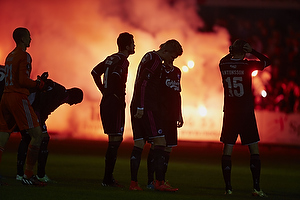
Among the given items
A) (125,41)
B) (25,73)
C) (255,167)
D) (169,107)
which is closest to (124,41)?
(125,41)

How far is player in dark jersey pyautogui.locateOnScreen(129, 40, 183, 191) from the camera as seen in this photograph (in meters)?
8.23

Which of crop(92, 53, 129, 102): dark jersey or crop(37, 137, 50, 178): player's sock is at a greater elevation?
crop(92, 53, 129, 102): dark jersey

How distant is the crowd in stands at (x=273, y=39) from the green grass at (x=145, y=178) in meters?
3.46

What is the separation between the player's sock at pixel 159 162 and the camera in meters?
8.36

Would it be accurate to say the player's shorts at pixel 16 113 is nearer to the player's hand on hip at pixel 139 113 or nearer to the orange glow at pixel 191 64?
the player's hand on hip at pixel 139 113

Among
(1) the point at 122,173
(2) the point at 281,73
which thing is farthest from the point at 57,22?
(1) the point at 122,173

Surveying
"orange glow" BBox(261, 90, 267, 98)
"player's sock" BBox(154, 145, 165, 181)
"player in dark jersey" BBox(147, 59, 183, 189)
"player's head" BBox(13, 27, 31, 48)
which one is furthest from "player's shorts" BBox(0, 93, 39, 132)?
"orange glow" BBox(261, 90, 267, 98)

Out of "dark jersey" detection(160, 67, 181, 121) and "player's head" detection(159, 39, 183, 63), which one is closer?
"player's head" detection(159, 39, 183, 63)

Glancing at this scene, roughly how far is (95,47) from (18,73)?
544 inches

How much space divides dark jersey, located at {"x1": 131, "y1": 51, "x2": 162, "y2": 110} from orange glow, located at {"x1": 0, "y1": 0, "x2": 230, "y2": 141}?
1154cm

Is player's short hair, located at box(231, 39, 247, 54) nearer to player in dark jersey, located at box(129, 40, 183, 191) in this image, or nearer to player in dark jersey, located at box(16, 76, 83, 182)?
player in dark jersey, located at box(129, 40, 183, 191)

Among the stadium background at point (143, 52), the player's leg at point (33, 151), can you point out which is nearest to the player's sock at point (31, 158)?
the player's leg at point (33, 151)

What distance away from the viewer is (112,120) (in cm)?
888

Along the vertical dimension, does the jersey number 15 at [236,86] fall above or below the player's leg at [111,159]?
above
